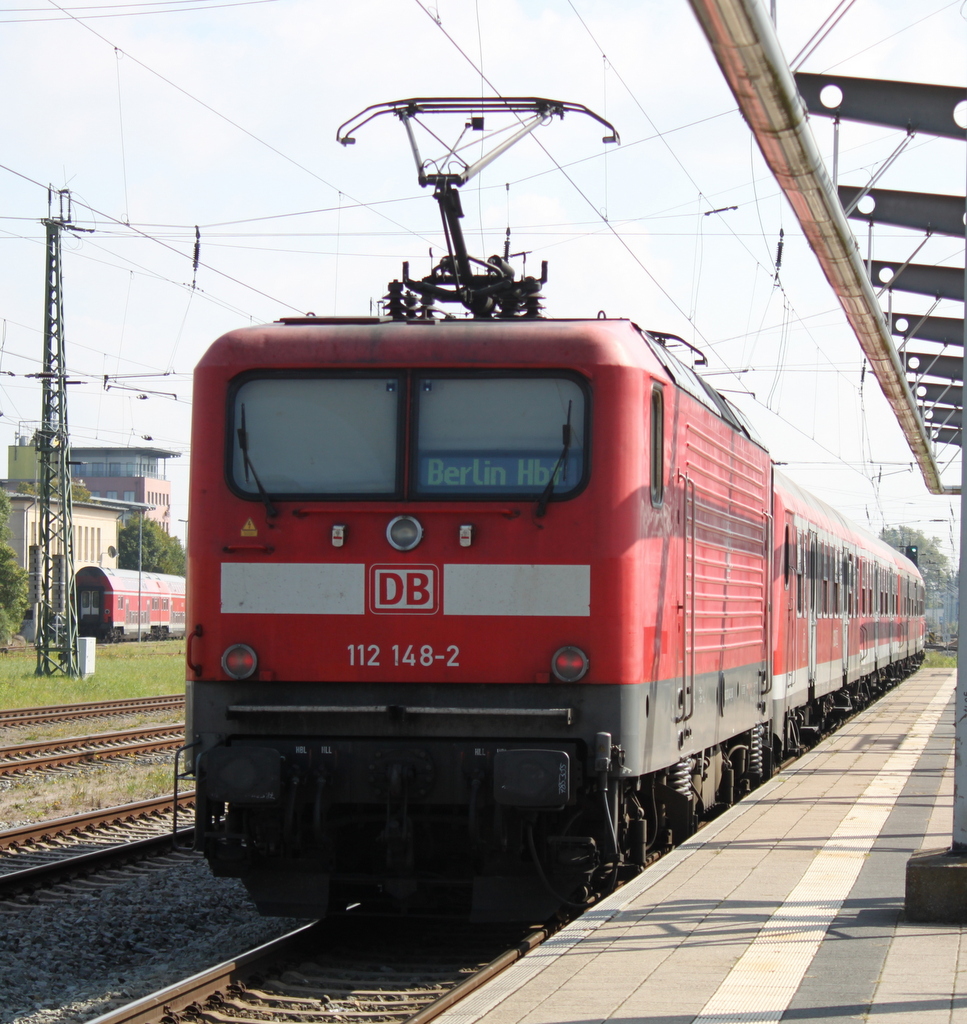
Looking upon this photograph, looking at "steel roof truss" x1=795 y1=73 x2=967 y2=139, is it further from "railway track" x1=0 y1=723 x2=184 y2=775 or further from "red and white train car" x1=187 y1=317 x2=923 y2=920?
"railway track" x1=0 y1=723 x2=184 y2=775

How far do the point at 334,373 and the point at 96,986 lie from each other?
3.22 meters

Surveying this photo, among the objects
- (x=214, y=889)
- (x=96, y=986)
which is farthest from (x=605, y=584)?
(x=214, y=889)

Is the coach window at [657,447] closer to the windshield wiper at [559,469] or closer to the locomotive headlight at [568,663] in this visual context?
the windshield wiper at [559,469]

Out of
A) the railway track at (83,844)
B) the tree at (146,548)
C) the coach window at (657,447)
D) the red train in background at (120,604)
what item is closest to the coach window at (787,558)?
the railway track at (83,844)

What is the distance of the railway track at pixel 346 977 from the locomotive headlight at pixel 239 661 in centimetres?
134

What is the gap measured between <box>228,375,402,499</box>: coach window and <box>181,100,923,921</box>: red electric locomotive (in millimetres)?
12

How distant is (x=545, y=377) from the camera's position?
7.02 m

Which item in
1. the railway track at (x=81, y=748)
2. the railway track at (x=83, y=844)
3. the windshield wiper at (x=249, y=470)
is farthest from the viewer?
the railway track at (x=81, y=748)

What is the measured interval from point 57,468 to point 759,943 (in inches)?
958

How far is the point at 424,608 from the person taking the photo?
6926mm

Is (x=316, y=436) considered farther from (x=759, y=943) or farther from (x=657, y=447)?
(x=759, y=943)

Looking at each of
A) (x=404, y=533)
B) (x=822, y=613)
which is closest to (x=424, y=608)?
(x=404, y=533)

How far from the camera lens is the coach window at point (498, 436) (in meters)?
6.96

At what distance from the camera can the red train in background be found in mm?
57938
